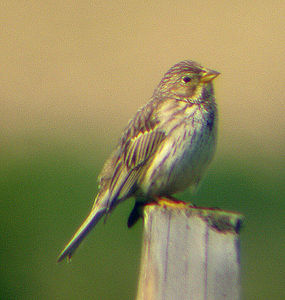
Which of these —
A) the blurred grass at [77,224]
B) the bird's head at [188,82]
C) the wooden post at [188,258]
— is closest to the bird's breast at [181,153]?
the bird's head at [188,82]

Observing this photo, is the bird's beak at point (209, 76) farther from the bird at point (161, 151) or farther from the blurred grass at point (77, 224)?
the blurred grass at point (77, 224)

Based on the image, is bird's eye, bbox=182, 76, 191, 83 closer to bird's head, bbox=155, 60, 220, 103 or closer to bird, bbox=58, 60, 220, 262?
bird's head, bbox=155, 60, 220, 103

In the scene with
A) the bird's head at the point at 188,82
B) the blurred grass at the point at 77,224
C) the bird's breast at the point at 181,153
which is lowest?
the blurred grass at the point at 77,224

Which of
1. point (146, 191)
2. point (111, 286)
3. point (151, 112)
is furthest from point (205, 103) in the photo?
point (111, 286)

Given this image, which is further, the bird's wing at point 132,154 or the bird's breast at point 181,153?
the bird's wing at point 132,154

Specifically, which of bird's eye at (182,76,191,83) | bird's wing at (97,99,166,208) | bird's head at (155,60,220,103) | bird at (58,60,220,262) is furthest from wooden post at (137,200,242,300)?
bird's eye at (182,76,191,83)

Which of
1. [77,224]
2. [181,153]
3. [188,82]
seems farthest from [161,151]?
[77,224]

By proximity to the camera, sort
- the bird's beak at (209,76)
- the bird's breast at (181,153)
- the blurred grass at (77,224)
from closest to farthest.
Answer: the bird's breast at (181,153), the bird's beak at (209,76), the blurred grass at (77,224)

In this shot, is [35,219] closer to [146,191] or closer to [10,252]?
[10,252]
